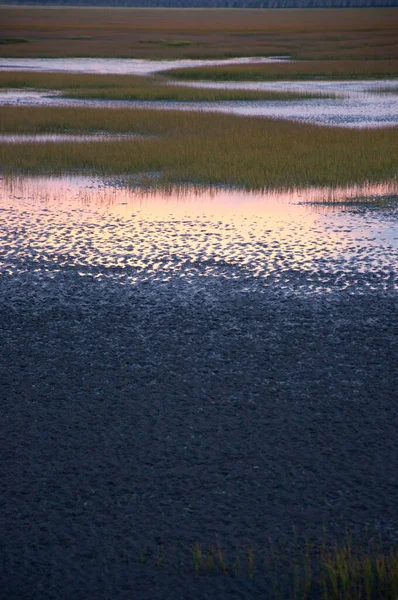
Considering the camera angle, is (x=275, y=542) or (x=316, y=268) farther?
(x=316, y=268)

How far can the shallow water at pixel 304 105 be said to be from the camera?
2477 cm

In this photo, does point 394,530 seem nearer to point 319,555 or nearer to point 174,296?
point 319,555

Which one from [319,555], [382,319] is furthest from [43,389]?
[382,319]

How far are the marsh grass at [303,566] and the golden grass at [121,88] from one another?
28.1 metres

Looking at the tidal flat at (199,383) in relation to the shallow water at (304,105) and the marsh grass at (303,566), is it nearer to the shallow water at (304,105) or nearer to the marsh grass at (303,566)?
the marsh grass at (303,566)

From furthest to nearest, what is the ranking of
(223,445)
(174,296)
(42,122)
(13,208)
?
(42,122), (13,208), (174,296), (223,445)

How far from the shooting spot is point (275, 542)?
4.29m

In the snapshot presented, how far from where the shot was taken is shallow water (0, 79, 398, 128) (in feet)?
81.3

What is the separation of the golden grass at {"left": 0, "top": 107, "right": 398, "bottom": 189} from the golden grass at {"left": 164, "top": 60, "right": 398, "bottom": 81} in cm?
1892

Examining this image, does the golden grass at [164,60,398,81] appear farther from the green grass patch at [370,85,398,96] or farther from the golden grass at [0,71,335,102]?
the green grass patch at [370,85,398,96]

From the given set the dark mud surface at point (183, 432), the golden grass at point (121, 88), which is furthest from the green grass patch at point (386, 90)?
the dark mud surface at point (183, 432)

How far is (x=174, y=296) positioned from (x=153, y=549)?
4365 mm

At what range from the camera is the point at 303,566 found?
162 inches

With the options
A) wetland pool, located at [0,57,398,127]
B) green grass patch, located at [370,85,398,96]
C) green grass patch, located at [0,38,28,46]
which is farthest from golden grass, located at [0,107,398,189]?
green grass patch, located at [0,38,28,46]
